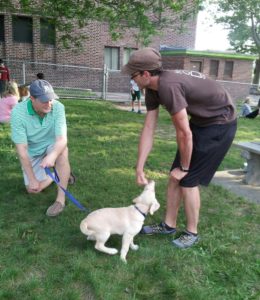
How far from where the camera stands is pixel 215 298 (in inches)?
114

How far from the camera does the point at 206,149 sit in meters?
3.30

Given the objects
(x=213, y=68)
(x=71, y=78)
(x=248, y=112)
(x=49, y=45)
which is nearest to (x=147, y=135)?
(x=248, y=112)

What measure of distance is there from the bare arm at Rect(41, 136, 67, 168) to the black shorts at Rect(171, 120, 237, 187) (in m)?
1.33

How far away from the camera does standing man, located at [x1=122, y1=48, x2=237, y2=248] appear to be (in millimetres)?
2938

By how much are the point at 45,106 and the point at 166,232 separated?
179 cm

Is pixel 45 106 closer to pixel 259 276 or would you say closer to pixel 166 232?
pixel 166 232

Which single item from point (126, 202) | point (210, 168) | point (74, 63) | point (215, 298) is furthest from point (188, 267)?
point (74, 63)

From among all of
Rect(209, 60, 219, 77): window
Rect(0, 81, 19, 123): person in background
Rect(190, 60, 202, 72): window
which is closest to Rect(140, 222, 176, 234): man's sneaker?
Rect(0, 81, 19, 123): person in background

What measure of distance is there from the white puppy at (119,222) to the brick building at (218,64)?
18496 millimetres

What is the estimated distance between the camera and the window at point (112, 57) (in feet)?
74.6

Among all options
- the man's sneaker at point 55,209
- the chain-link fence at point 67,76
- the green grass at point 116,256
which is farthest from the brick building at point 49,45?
the man's sneaker at point 55,209

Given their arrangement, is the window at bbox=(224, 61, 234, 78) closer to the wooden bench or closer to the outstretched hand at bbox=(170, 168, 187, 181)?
the wooden bench

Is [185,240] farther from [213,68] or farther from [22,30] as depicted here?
[213,68]

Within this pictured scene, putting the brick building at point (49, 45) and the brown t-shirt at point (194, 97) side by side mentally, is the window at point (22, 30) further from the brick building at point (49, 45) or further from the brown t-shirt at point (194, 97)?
the brown t-shirt at point (194, 97)
